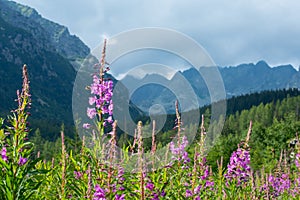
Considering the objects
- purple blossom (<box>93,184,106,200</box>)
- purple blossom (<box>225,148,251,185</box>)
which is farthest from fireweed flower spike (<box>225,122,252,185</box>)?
purple blossom (<box>93,184,106,200</box>)

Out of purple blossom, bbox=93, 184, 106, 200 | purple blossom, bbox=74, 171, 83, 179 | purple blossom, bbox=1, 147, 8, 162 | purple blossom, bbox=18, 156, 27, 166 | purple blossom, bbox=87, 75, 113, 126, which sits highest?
purple blossom, bbox=87, 75, 113, 126

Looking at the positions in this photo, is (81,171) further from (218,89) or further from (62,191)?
(218,89)

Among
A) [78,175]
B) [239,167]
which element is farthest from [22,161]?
[239,167]

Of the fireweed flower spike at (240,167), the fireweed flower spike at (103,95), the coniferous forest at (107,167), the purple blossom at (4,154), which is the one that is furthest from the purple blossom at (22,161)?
the fireweed flower spike at (240,167)

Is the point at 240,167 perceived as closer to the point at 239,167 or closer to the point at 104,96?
the point at 239,167

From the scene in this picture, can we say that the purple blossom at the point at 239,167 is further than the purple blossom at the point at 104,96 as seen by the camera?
Yes

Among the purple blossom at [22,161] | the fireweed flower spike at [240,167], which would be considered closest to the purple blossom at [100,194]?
the purple blossom at [22,161]

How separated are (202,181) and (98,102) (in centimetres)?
263

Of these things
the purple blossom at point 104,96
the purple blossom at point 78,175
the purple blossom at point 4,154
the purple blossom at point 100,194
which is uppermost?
the purple blossom at point 104,96

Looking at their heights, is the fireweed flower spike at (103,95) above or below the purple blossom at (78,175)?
above

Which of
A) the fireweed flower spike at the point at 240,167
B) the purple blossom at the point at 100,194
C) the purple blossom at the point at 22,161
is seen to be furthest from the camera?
the fireweed flower spike at the point at 240,167

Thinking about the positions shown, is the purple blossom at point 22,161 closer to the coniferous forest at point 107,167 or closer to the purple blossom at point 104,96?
the coniferous forest at point 107,167

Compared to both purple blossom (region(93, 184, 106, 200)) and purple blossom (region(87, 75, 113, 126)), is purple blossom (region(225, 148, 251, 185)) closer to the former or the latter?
purple blossom (region(87, 75, 113, 126))

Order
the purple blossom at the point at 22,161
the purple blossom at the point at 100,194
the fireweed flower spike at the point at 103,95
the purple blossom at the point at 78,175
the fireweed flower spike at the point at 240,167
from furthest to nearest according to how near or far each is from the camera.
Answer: the fireweed flower spike at the point at 240,167
the purple blossom at the point at 78,175
the fireweed flower spike at the point at 103,95
the purple blossom at the point at 22,161
the purple blossom at the point at 100,194
